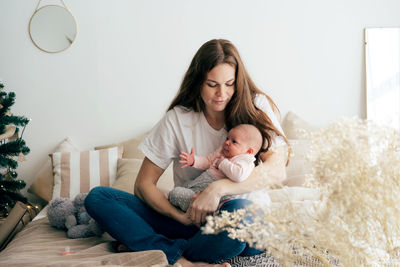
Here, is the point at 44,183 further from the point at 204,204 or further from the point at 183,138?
the point at 204,204

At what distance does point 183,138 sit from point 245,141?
0.33m

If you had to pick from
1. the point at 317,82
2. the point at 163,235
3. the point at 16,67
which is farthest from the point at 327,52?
the point at 16,67

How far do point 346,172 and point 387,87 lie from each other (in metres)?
2.67

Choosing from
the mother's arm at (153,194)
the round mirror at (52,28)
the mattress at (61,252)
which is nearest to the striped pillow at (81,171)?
the mattress at (61,252)

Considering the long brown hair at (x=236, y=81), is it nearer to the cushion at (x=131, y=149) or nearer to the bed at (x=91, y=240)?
the bed at (x=91, y=240)

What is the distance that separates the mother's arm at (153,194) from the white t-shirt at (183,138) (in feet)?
0.14

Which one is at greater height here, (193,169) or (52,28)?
(52,28)

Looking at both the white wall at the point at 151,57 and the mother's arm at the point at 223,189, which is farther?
the white wall at the point at 151,57

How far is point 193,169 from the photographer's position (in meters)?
1.79

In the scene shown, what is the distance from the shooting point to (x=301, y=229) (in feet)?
2.38

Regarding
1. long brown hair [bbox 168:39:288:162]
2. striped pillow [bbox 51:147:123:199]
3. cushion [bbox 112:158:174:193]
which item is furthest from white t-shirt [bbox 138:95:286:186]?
striped pillow [bbox 51:147:123:199]

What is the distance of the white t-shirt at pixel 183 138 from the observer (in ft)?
5.82

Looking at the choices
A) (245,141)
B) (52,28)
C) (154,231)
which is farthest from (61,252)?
(52,28)

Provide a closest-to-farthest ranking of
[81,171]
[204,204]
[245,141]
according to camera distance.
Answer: [204,204]
[245,141]
[81,171]
